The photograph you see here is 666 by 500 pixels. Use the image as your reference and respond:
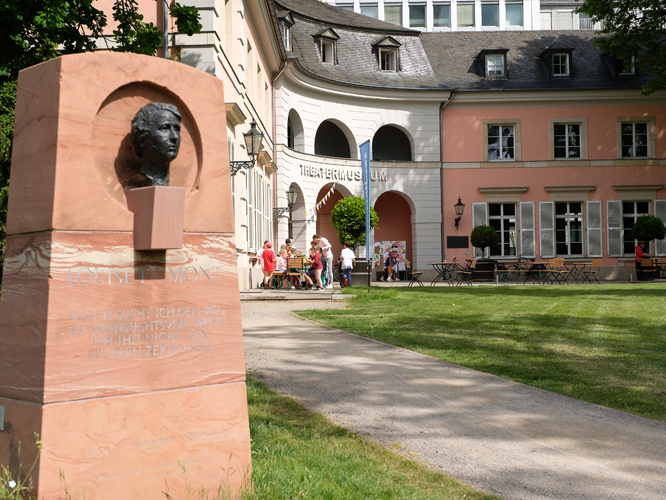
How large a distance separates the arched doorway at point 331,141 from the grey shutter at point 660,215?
13389 millimetres

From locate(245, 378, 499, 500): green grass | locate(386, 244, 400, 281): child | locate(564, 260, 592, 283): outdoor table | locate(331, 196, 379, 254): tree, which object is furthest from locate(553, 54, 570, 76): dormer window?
locate(245, 378, 499, 500): green grass

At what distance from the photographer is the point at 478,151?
2983 centimetres

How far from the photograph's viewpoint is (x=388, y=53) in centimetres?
3006

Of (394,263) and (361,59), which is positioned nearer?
(394,263)

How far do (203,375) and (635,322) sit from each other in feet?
27.3

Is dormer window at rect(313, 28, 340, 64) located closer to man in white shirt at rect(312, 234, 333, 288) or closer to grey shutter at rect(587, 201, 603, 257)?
man in white shirt at rect(312, 234, 333, 288)

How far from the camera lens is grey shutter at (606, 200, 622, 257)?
29438 millimetres

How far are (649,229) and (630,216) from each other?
3582mm

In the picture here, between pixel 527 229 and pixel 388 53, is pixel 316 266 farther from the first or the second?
pixel 388 53

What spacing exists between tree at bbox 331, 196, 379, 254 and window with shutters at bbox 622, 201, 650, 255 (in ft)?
39.3

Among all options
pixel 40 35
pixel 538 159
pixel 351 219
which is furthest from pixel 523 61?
pixel 40 35

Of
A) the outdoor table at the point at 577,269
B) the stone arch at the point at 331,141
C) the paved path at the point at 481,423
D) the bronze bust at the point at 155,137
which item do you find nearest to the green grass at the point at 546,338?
the paved path at the point at 481,423

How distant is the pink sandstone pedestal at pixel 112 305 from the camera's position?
2.79m

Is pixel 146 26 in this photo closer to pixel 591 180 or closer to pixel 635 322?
pixel 635 322
